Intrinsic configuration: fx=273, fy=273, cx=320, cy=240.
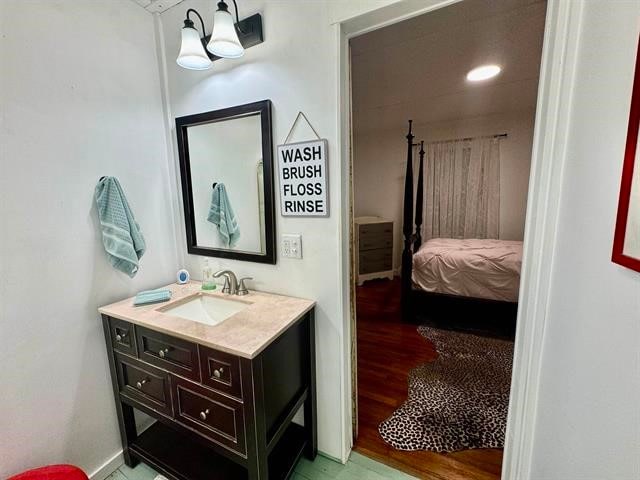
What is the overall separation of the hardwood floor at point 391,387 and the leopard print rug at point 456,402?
0.17ft

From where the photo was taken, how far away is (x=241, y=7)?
1.38 m

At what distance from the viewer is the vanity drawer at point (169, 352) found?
1145 millimetres

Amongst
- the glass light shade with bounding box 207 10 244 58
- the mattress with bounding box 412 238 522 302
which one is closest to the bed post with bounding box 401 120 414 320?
the mattress with bounding box 412 238 522 302

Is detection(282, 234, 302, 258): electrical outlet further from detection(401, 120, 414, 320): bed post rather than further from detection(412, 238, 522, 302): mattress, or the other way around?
detection(412, 238, 522, 302): mattress

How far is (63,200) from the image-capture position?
1.28 m

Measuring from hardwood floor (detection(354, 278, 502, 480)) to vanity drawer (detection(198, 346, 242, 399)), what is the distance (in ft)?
3.24

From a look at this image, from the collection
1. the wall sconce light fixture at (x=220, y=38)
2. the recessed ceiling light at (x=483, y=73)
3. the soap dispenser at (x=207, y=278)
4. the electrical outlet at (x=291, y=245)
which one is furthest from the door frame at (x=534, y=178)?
the recessed ceiling light at (x=483, y=73)

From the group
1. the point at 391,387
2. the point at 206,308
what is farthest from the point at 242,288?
the point at 391,387

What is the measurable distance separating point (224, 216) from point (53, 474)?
4.33 ft

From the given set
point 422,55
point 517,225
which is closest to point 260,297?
point 422,55

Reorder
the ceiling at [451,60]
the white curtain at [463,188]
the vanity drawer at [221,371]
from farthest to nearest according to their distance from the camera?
the white curtain at [463,188] < the ceiling at [451,60] < the vanity drawer at [221,371]

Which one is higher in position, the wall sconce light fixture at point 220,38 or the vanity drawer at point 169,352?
the wall sconce light fixture at point 220,38

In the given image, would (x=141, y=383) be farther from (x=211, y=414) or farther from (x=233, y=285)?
(x=233, y=285)

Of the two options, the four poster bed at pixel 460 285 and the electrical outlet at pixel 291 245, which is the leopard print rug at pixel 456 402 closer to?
the four poster bed at pixel 460 285
